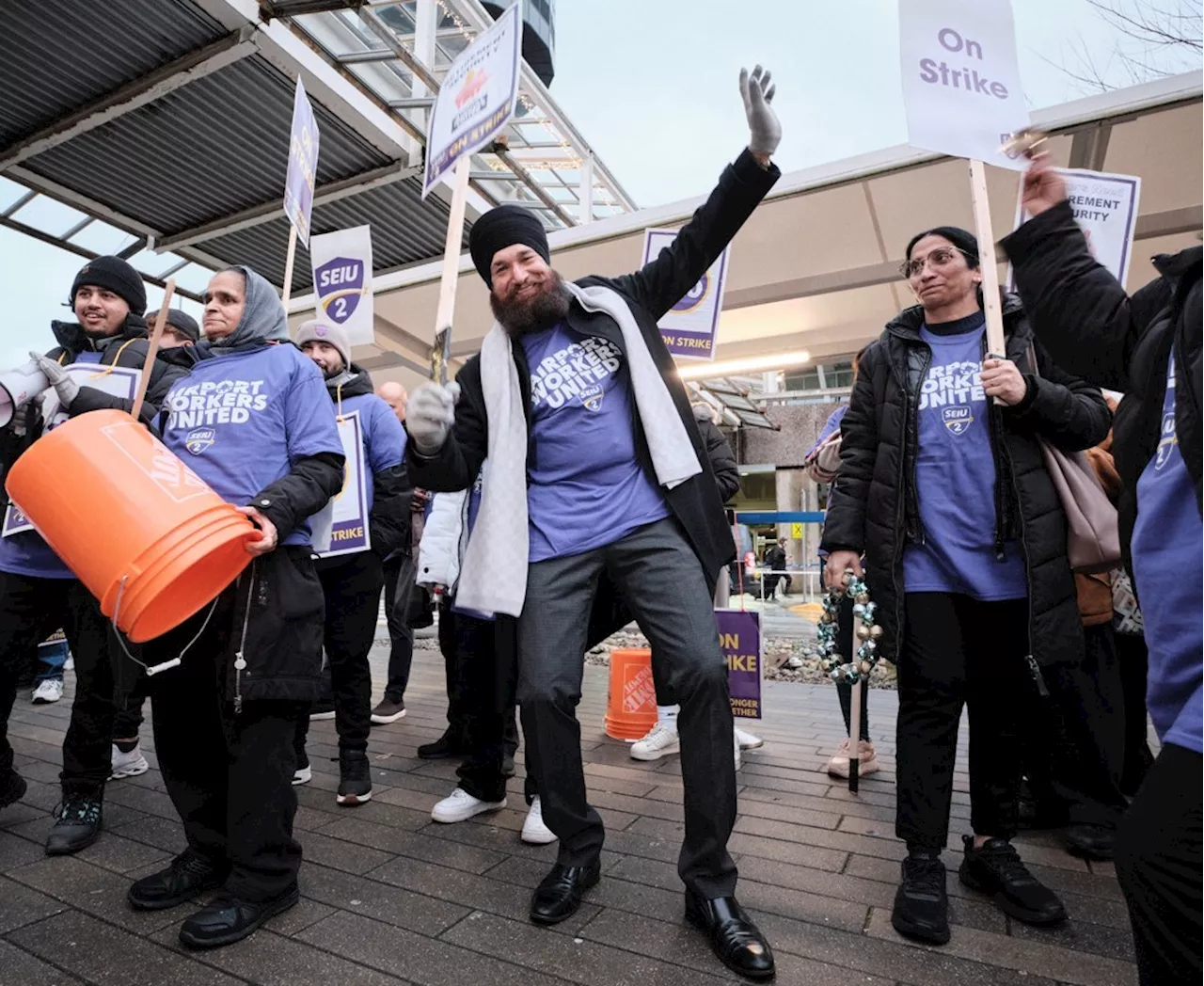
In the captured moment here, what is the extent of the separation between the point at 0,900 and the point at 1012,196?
7.14 metres

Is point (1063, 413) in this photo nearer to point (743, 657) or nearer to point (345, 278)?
point (743, 657)

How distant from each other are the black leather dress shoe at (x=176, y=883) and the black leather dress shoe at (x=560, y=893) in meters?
0.96

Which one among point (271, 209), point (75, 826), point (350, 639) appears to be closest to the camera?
point (75, 826)

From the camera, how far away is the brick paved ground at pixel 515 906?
1738 millimetres

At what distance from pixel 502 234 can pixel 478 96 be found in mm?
768

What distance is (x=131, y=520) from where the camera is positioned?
67.9 inches

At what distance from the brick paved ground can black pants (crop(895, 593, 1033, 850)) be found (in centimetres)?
26

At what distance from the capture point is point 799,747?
397cm

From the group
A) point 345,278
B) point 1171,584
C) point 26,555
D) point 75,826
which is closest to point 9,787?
point 75,826

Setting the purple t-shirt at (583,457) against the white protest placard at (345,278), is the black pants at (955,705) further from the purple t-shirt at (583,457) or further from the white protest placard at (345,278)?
the white protest placard at (345,278)

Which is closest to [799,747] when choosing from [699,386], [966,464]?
[966,464]

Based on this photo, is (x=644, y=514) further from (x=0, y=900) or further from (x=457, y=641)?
(x=0, y=900)

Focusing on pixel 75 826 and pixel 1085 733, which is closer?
pixel 1085 733

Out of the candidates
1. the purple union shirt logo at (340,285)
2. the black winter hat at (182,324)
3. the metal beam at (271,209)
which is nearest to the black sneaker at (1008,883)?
the black winter hat at (182,324)
